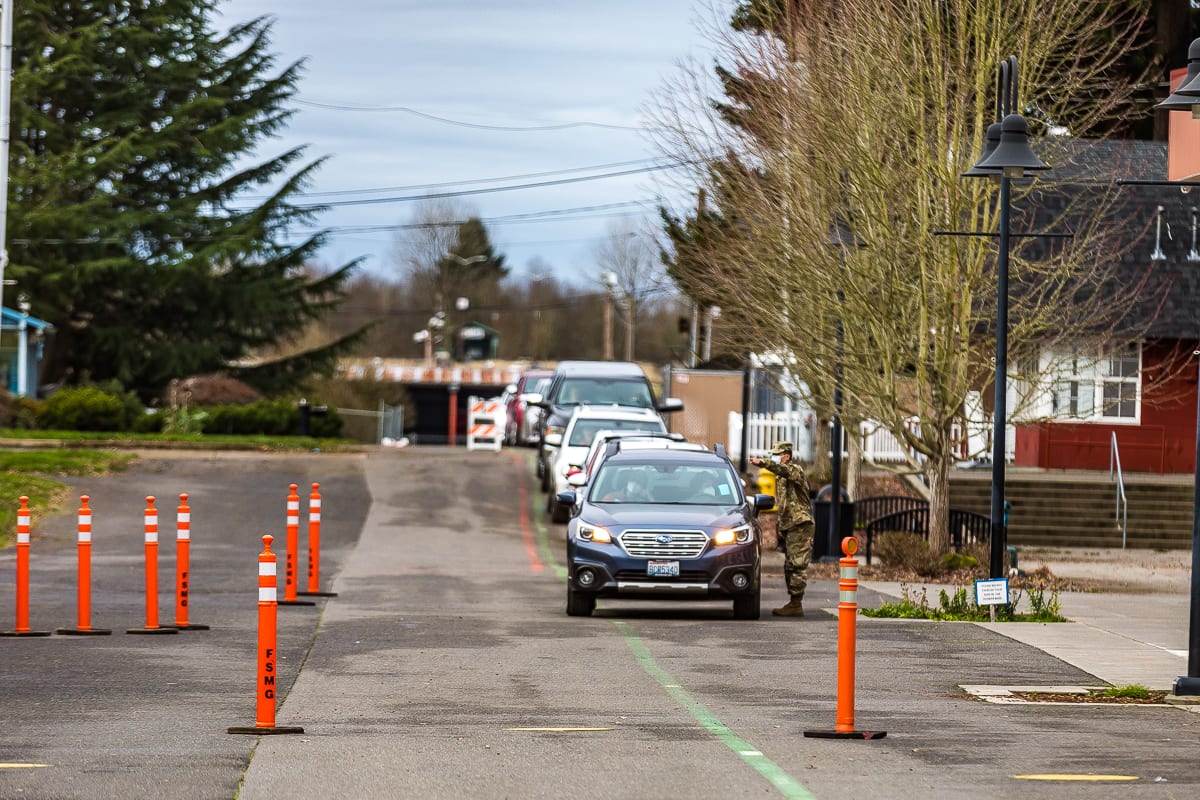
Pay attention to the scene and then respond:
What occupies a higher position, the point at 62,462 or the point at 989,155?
the point at 989,155

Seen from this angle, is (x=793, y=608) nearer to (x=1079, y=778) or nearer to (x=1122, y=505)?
(x=1079, y=778)

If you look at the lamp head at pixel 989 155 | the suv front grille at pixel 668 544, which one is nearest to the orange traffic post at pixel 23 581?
the suv front grille at pixel 668 544

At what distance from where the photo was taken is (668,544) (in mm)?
16828

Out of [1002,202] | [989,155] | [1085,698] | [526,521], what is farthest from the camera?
[526,521]

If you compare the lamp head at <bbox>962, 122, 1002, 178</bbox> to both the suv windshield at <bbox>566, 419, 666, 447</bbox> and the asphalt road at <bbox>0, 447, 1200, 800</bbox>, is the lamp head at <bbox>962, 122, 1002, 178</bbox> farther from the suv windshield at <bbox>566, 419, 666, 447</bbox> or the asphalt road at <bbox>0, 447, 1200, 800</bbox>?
the suv windshield at <bbox>566, 419, 666, 447</bbox>

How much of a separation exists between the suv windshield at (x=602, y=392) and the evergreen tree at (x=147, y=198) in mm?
19953

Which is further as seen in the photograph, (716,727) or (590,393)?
(590,393)

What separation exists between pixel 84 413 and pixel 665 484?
2445 cm

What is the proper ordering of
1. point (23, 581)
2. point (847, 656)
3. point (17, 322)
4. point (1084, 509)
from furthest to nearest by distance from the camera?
point (17, 322), point (1084, 509), point (23, 581), point (847, 656)

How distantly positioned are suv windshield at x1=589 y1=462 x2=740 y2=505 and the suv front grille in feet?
3.55

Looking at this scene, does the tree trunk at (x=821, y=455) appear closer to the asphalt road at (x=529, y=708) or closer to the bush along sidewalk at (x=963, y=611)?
the asphalt road at (x=529, y=708)

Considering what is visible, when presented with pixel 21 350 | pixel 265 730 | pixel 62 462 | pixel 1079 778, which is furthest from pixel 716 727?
pixel 21 350

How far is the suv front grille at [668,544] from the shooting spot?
16797 mm

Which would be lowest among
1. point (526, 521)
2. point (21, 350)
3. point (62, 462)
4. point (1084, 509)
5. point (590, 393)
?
point (526, 521)
